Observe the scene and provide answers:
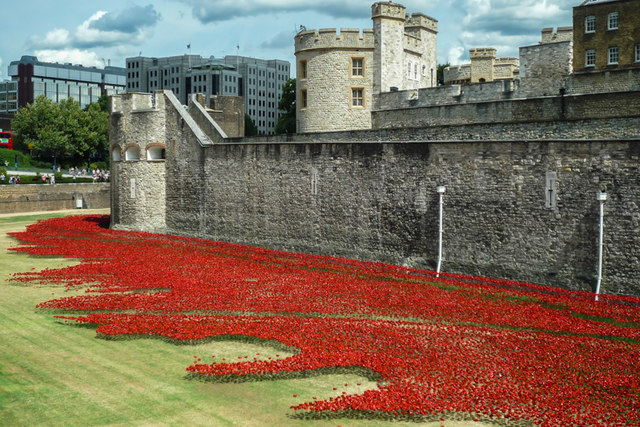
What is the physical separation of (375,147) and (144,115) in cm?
1662

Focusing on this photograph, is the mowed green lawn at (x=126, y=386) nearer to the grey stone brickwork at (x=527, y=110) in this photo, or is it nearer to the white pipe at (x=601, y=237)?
the white pipe at (x=601, y=237)

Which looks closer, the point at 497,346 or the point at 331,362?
the point at 331,362

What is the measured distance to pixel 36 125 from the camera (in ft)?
297

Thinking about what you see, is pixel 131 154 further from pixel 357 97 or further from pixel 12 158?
pixel 12 158

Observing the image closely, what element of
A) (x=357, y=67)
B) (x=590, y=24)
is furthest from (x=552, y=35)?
(x=357, y=67)

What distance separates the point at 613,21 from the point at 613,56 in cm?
257

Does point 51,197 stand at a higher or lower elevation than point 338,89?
lower

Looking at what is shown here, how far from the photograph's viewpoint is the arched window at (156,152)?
38438 millimetres

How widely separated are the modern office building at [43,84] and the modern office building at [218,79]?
31.6 feet

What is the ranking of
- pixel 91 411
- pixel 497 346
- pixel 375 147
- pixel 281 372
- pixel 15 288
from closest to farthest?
pixel 91 411, pixel 281 372, pixel 497 346, pixel 15 288, pixel 375 147

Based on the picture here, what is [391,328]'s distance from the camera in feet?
55.3

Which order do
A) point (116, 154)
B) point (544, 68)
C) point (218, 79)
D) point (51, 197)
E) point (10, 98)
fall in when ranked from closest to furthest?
point (544, 68) → point (116, 154) → point (51, 197) → point (218, 79) → point (10, 98)

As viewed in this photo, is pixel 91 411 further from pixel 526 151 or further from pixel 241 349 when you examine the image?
pixel 526 151

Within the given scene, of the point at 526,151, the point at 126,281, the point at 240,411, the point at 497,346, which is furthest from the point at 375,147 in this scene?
the point at 240,411
